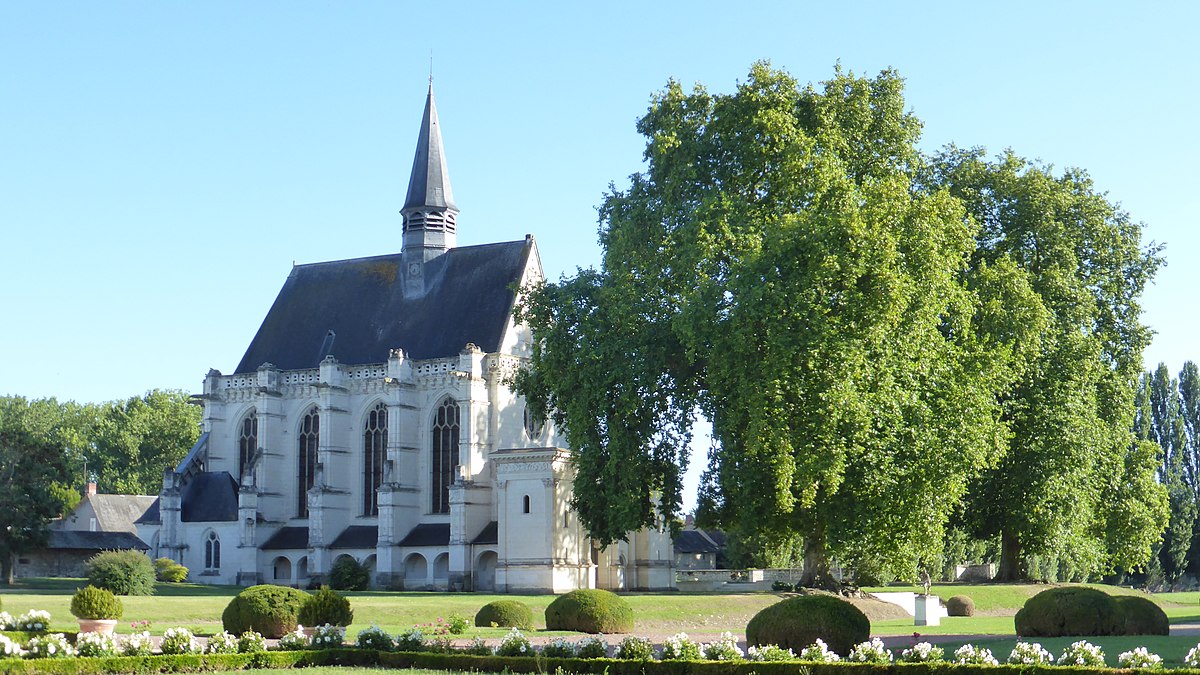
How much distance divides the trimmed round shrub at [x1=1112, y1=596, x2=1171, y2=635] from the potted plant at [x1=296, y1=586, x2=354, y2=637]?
51.6 ft

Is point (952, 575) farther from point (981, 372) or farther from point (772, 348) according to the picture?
point (772, 348)

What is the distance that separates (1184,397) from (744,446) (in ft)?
172

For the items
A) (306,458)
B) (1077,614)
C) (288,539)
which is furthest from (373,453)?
(1077,614)

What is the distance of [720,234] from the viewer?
39.6m

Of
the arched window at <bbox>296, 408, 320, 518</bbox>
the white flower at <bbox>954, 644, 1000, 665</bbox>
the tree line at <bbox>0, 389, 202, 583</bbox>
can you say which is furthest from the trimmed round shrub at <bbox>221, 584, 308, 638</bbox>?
the tree line at <bbox>0, 389, 202, 583</bbox>

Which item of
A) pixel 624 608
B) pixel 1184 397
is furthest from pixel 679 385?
pixel 1184 397

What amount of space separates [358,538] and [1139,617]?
4008 cm

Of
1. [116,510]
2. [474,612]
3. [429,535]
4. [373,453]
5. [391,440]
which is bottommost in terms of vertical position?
[474,612]

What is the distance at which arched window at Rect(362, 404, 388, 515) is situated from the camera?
62.6 m

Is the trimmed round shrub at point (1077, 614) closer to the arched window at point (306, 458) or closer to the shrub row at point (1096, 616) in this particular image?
the shrub row at point (1096, 616)

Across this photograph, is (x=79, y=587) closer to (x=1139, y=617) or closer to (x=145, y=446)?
(x=1139, y=617)

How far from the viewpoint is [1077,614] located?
89.7ft

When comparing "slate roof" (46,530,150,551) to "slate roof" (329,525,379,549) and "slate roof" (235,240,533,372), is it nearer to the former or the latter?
"slate roof" (235,240,533,372)

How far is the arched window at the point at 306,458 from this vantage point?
6450 cm
